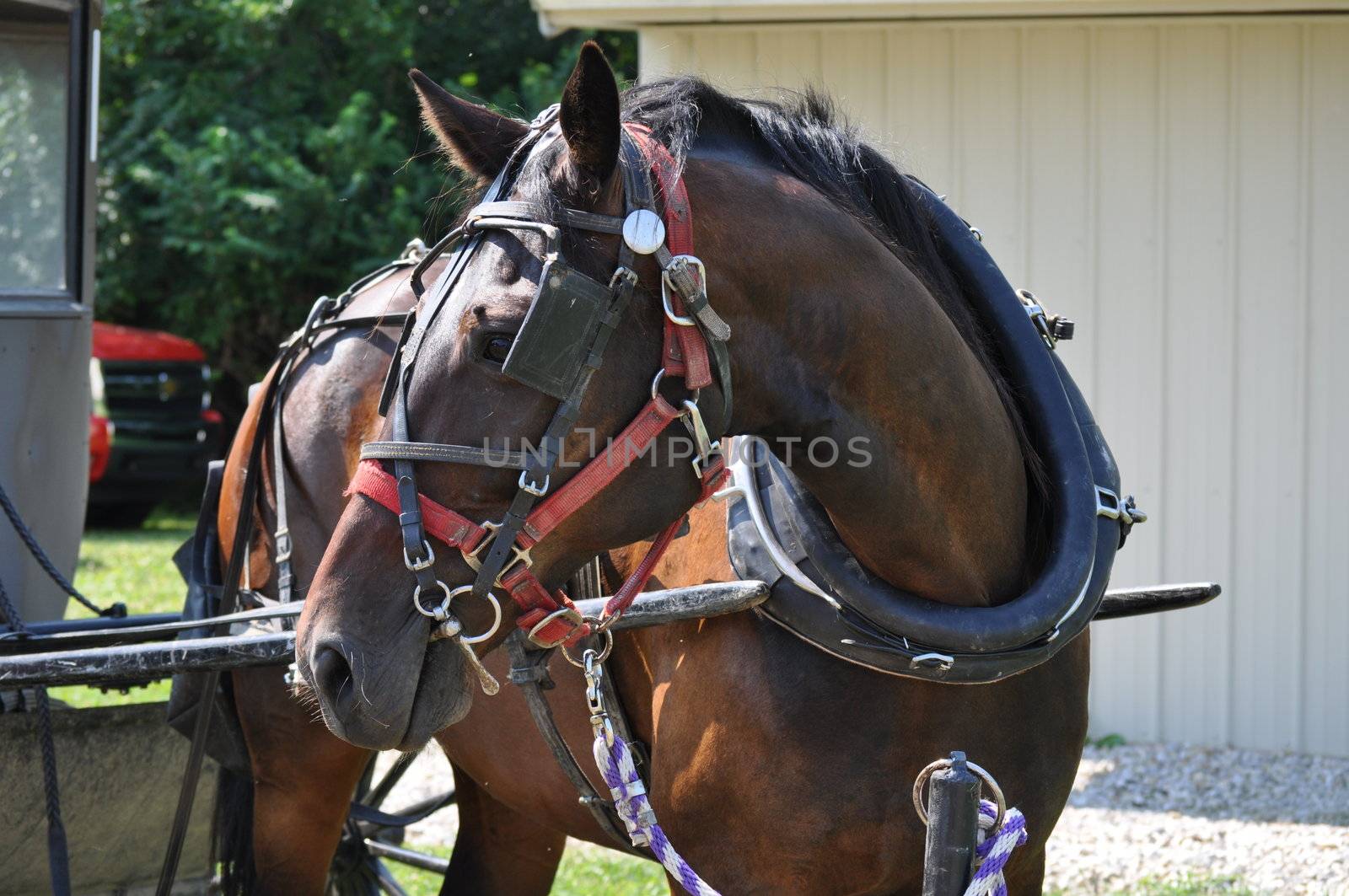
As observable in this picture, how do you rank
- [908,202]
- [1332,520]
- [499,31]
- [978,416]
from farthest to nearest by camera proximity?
[499,31] → [1332,520] → [908,202] → [978,416]

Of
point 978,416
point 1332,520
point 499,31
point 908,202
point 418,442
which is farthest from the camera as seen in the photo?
point 499,31

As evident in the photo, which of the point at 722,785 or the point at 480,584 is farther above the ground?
the point at 480,584

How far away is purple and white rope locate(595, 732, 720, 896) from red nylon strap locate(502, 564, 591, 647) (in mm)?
333

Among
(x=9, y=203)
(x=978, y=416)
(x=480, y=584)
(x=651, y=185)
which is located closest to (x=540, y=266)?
(x=651, y=185)

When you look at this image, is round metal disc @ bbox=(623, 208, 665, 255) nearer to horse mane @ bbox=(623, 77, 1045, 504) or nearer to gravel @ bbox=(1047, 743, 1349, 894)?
horse mane @ bbox=(623, 77, 1045, 504)

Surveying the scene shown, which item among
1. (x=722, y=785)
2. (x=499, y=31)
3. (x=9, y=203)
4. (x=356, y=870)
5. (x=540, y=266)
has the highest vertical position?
(x=499, y=31)

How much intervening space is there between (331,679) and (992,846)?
88 centimetres

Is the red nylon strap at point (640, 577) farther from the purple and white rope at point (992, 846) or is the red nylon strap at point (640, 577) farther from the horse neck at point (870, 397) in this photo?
the purple and white rope at point (992, 846)

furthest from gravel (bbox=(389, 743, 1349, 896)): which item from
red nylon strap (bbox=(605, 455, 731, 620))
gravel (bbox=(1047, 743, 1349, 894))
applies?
red nylon strap (bbox=(605, 455, 731, 620))

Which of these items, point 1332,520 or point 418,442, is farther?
point 1332,520

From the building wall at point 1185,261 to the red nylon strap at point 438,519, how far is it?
393cm

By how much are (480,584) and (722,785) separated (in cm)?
58

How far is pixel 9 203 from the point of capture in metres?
3.40

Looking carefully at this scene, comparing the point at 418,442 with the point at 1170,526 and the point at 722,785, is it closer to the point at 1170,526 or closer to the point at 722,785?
the point at 722,785
